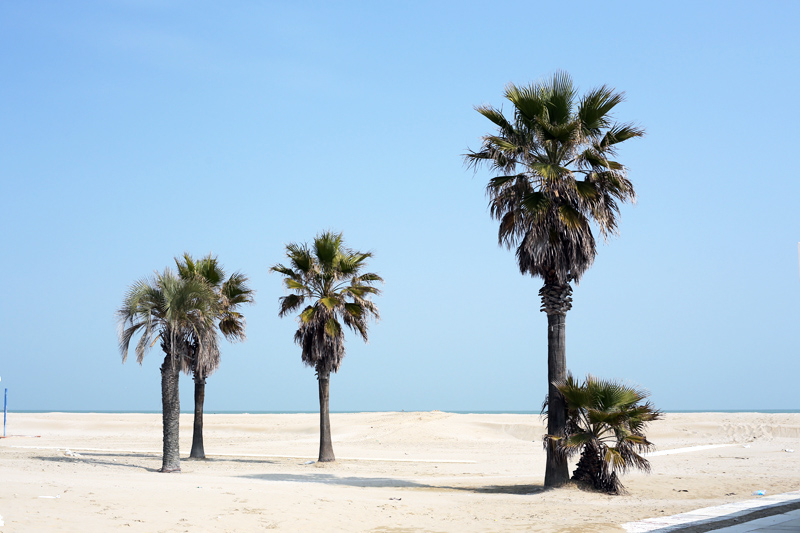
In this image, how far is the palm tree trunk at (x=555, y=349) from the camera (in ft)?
58.4

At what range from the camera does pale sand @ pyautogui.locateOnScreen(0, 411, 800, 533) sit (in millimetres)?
12203

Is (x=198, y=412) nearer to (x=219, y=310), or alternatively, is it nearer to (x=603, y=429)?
(x=219, y=310)

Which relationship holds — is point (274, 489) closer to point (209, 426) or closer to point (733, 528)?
point (733, 528)

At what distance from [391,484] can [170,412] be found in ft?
23.8

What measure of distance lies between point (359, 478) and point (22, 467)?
9.38m

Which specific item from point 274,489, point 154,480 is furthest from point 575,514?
point 154,480

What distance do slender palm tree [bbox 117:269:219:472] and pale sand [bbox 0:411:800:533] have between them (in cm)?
152

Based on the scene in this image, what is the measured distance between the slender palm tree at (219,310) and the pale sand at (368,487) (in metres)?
2.40

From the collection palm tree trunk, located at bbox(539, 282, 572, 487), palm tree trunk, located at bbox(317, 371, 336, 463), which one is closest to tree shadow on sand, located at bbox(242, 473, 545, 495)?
palm tree trunk, located at bbox(539, 282, 572, 487)

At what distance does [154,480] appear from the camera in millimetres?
17219

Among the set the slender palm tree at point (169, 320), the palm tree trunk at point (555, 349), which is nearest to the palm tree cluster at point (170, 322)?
the slender palm tree at point (169, 320)

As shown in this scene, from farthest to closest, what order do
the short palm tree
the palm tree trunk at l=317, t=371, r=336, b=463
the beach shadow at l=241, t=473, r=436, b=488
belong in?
the palm tree trunk at l=317, t=371, r=336, b=463
the beach shadow at l=241, t=473, r=436, b=488
the short palm tree

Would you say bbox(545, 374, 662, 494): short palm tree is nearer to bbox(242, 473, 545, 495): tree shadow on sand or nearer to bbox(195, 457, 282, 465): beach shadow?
bbox(242, 473, 545, 495): tree shadow on sand

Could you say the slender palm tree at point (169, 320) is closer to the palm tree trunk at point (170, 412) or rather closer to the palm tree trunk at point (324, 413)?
the palm tree trunk at point (170, 412)
